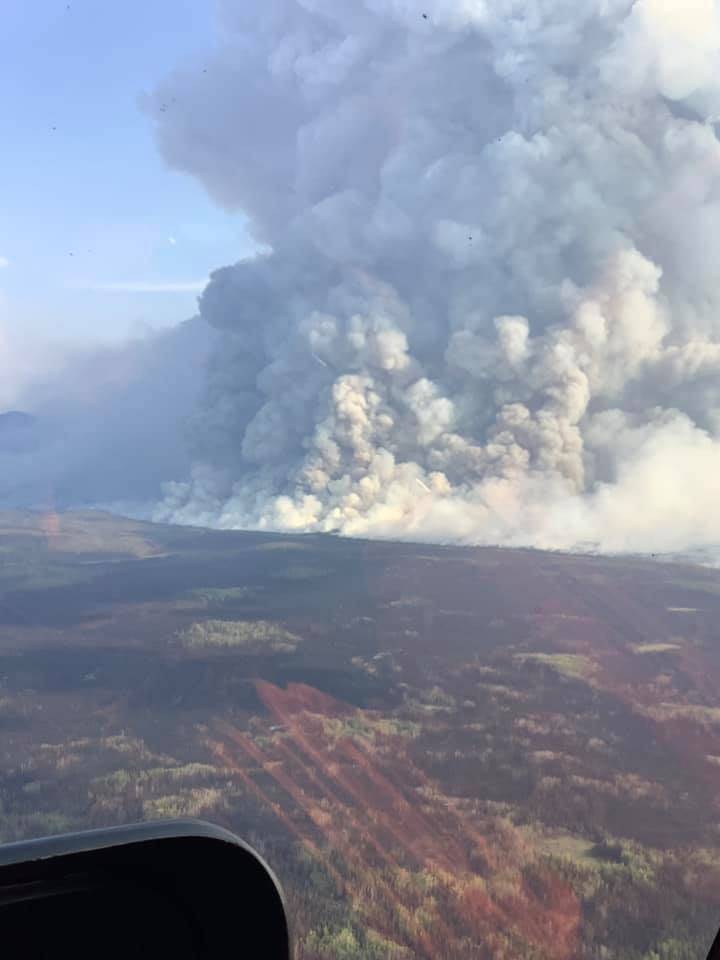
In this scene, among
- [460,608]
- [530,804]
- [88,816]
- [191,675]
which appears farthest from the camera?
[460,608]

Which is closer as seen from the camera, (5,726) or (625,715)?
(5,726)

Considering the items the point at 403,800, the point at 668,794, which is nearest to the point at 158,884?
the point at 403,800

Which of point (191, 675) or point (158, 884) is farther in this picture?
point (191, 675)

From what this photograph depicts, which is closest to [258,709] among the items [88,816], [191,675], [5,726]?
[191,675]

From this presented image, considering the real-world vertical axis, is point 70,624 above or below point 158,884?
below

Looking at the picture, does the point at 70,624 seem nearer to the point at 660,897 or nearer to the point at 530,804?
the point at 530,804

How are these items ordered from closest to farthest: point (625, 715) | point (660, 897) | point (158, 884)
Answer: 1. point (158, 884)
2. point (660, 897)
3. point (625, 715)

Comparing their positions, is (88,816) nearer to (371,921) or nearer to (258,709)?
(371,921)

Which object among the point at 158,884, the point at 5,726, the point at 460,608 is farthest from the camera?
the point at 460,608

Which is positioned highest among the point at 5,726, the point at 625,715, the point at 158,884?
the point at 158,884
